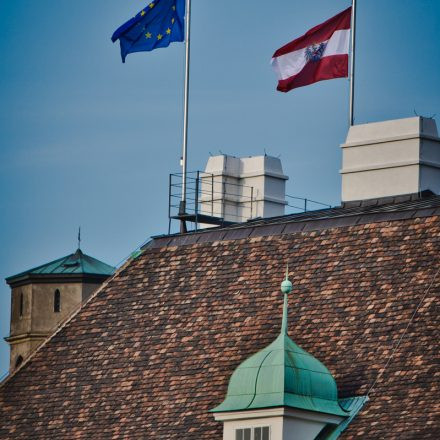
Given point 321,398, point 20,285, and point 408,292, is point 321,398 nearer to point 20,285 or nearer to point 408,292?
point 408,292

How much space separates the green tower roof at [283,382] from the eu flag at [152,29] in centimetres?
1851

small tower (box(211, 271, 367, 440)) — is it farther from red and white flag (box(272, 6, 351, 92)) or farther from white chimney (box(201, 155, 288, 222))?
white chimney (box(201, 155, 288, 222))

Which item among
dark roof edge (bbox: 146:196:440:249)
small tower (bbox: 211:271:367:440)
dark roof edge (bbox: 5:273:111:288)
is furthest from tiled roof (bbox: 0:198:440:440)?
dark roof edge (bbox: 5:273:111:288)

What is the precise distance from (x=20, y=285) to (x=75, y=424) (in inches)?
1075

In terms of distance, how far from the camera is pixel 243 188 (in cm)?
7500

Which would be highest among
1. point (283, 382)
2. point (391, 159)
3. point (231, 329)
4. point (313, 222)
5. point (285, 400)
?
point (391, 159)

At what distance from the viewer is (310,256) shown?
64.5 meters

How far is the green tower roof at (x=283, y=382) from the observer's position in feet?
187

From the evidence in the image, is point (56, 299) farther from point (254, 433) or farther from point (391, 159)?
point (254, 433)

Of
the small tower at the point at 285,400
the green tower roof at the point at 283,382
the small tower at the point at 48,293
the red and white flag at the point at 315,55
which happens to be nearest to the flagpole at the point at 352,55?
the red and white flag at the point at 315,55

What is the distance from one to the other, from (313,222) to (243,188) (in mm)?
9409

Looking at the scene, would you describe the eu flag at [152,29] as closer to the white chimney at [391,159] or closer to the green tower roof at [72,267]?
the white chimney at [391,159]

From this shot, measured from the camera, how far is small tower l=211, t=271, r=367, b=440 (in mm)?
57031

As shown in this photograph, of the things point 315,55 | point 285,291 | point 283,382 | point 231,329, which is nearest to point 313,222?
point 231,329
